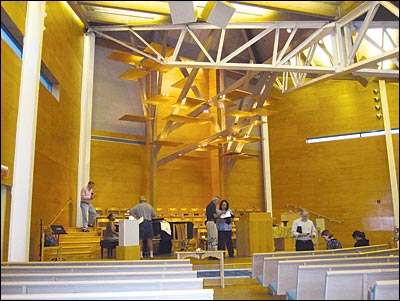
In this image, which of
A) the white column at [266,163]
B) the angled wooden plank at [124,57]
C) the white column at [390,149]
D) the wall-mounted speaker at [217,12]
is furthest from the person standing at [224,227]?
the white column at [266,163]

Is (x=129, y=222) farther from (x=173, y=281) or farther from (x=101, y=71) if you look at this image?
(x=101, y=71)

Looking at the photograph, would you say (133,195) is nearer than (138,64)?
No

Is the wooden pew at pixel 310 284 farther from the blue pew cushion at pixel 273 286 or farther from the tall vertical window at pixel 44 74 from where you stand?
the tall vertical window at pixel 44 74

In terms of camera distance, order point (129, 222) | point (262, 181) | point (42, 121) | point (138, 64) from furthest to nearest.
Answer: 1. point (262, 181)
2. point (138, 64)
3. point (42, 121)
4. point (129, 222)

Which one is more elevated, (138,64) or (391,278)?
(138,64)

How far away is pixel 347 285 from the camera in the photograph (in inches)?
142

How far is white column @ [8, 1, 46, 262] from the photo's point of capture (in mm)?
7574

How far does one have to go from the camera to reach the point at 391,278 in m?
3.93

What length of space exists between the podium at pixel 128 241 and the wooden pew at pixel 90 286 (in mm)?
4624

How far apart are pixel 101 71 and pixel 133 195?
4.89 m

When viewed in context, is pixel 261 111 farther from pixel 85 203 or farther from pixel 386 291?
pixel 386 291

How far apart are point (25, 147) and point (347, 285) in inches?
257

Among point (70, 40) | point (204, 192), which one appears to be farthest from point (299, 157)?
point (70, 40)

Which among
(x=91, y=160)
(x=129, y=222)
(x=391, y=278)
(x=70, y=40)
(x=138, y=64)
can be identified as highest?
(x=70, y=40)
